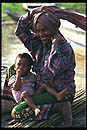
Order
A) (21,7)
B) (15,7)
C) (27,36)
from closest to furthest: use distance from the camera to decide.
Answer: (27,36) → (15,7) → (21,7)

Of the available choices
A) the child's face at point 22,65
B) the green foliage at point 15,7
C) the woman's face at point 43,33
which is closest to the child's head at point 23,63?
the child's face at point 22,65

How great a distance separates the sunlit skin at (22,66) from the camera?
10.7 feet

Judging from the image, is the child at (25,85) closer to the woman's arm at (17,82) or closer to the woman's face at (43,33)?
the woman's arm at (17,82)

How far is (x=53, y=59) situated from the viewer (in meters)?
3.12

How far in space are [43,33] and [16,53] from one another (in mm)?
6972

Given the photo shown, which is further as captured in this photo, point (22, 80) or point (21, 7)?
point (21, 7)

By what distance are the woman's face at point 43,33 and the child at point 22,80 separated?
268mm

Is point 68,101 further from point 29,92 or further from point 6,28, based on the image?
point 6,28

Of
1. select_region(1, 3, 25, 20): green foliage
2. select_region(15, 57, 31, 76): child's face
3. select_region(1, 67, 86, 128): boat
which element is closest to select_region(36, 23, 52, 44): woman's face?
select_region(15, 57, 31, 76): child's face

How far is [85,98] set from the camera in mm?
3531

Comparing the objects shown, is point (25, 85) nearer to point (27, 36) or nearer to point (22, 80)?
point (22, 80)

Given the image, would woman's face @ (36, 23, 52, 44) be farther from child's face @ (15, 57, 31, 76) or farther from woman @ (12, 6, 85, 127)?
child's face @ (15, 57, 31, 76)

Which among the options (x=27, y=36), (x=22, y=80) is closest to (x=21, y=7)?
(x=27, y=36)

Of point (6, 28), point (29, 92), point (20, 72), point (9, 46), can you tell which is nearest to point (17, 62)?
point (20, 72)
